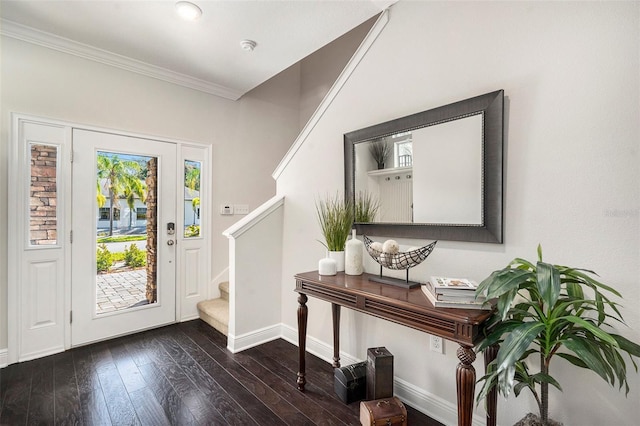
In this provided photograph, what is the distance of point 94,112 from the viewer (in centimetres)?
278

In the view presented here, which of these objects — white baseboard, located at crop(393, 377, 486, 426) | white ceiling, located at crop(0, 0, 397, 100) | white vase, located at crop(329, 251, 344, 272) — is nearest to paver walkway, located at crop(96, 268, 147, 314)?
white ceiling, located at crop(0, 0, 397, 100)

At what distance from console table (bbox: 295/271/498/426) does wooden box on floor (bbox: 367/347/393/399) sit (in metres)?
0.41

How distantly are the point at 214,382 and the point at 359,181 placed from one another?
5.97ft

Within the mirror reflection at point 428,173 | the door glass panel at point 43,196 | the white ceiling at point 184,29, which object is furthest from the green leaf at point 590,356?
the door glass panel at point 43,196

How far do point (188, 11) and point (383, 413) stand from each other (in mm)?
2951

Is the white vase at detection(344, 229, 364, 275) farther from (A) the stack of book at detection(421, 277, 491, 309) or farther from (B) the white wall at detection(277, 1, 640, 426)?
(A) the stack of book at detection(421, 277, 491, 309)

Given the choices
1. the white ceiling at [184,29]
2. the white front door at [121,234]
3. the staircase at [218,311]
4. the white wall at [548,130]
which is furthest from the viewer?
the staircase at [218,311]

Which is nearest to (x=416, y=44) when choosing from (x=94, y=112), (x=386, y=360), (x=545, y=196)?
(x=545, y=196)

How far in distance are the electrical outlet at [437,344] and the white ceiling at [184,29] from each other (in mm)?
2237

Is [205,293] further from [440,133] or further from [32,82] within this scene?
[440,133]

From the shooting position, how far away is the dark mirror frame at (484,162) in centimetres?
151

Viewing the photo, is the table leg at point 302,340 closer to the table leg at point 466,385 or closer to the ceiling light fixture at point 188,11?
the table leg at point 466,385

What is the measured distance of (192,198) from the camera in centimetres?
341

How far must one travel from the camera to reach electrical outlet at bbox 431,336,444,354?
1730 mm
